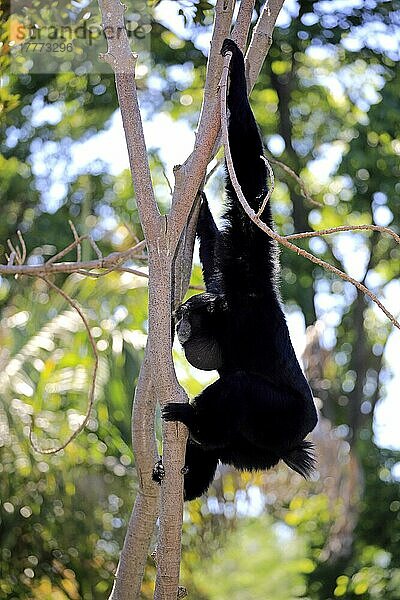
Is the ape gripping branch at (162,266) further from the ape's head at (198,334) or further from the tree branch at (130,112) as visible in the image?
the ape's head at (198,334)

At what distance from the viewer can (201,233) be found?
4105 mm

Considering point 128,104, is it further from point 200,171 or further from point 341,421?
point 341,421

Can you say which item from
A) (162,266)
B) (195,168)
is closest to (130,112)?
(195,168)

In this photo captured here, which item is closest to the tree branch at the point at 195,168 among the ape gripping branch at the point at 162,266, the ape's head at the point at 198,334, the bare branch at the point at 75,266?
the ape gripping branch at the point at 162,266

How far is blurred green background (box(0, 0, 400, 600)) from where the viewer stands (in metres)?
6.71

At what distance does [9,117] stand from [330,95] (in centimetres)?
452

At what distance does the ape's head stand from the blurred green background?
1821mm

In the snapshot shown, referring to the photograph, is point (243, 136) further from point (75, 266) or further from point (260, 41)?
point (75, 266)

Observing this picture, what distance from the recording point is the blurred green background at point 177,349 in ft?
22.0

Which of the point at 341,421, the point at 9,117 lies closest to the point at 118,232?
→ the point at 9,117

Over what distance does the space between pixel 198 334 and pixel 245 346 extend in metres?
0.20

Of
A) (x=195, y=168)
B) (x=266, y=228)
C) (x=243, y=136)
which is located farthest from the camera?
(x=243, y=136)

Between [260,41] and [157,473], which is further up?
[260,41]

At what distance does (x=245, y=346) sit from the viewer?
3518 mm
